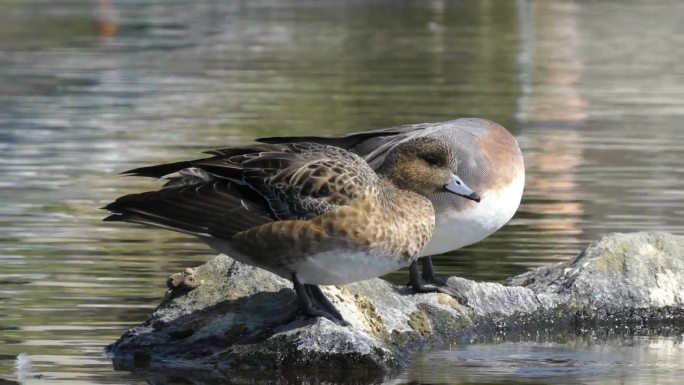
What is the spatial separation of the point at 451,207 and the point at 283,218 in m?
1.21

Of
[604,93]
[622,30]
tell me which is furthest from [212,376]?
[622,30]

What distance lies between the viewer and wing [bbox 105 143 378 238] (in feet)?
27.8

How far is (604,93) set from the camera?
27516mm

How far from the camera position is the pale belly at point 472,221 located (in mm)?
9383

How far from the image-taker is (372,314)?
9.27 meters

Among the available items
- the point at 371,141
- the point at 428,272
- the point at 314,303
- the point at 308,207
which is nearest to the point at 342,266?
the point at 308,207

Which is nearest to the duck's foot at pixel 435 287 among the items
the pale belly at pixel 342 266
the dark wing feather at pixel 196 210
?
the pale belly at pixel 342 266

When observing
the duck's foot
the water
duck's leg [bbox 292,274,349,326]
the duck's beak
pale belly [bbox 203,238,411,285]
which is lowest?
the water

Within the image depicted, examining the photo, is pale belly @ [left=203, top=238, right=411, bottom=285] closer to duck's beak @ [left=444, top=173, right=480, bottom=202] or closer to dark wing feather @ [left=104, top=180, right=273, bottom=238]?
dark wing feather @ [left=104, top=180, right=273, bottom=238]

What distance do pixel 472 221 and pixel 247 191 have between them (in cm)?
136

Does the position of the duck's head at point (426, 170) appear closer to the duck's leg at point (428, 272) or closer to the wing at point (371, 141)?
the wing at point (371, 141)

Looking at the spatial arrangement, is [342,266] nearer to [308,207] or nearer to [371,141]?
[308,207]

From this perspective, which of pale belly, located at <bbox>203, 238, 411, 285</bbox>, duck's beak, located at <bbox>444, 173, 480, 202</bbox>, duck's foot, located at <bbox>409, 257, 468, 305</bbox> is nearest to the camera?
pale belly, located at <bbox>203, 238, 411, 285</bbox>

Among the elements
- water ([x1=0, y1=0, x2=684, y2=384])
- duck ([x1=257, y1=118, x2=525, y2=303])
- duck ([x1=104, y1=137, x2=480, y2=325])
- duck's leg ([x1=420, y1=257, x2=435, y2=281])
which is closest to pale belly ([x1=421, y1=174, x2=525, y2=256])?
duck ([x1=257, y1=118, x2=525, y2=303])
